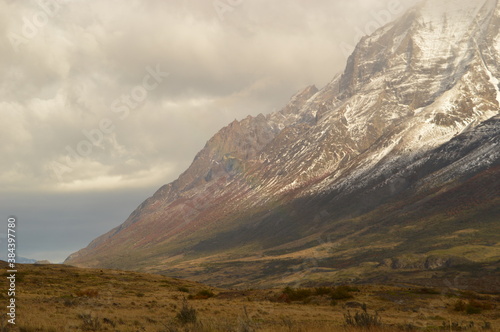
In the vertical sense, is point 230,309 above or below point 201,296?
below

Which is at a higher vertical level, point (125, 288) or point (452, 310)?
point (125, 288)

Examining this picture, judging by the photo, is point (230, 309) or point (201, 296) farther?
point (201, 296)

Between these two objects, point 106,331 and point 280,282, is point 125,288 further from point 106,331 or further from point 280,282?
point 280,282

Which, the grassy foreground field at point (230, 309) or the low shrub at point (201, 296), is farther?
the low shrub at point (201, 296)

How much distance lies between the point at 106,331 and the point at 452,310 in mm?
35612

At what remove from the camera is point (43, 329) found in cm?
2302

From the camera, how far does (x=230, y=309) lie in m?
42.8

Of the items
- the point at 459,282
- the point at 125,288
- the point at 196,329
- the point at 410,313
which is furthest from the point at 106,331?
the point at 459,282

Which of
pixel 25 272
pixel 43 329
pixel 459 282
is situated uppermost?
pixel 25 272

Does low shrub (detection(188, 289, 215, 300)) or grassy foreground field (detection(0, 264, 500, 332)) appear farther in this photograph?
low shrub (detection(188, 289, 215, 300))

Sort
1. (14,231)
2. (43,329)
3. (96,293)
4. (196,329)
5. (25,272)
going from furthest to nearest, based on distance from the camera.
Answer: (25,272) → (96,293) → (14,231) → (43,329) → (196,329)

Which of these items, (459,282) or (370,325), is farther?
(459,282)

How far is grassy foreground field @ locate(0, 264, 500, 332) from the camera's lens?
2493 centimetres

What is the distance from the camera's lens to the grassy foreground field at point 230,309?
24.9m
